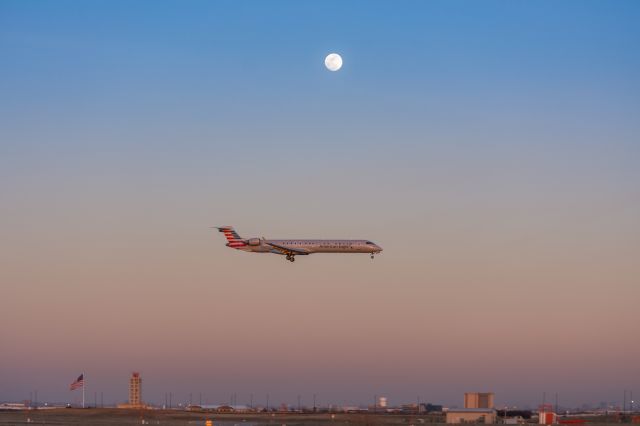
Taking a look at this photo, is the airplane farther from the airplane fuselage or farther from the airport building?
the airport building

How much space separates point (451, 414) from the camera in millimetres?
175625

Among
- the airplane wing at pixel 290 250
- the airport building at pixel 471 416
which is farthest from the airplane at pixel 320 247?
the airport building at pixel 471 416

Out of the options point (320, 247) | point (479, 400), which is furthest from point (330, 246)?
point (479, 400)

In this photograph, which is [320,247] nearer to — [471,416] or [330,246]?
[330,246]

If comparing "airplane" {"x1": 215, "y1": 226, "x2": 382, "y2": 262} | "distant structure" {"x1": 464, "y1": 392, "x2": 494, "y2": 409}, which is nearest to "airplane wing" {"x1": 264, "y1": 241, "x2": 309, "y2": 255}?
"airplane" {"x1": 215, "y1": 226, "x2": 382, "y2": 262}

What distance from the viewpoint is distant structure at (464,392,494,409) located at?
Answer: 188m

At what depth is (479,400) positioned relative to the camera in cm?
18812

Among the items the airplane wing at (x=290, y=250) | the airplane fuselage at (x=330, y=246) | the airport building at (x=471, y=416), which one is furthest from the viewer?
the airplane fuselage at (x=330, y=246)

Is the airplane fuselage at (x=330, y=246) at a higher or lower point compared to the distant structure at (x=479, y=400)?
higher

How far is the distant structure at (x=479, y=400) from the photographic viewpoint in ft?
615

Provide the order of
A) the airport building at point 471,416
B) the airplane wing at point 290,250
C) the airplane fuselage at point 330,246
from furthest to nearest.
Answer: the airplane fuselage at point 330,246, the airplane wing at point 290,250, the airport building at point 471,416

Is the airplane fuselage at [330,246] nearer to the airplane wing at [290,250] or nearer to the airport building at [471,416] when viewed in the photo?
the airplane wing at [290,250]

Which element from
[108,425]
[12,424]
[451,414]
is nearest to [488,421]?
[451,414]

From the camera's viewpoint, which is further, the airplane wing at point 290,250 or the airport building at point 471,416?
the airplane wing at point 290,250
